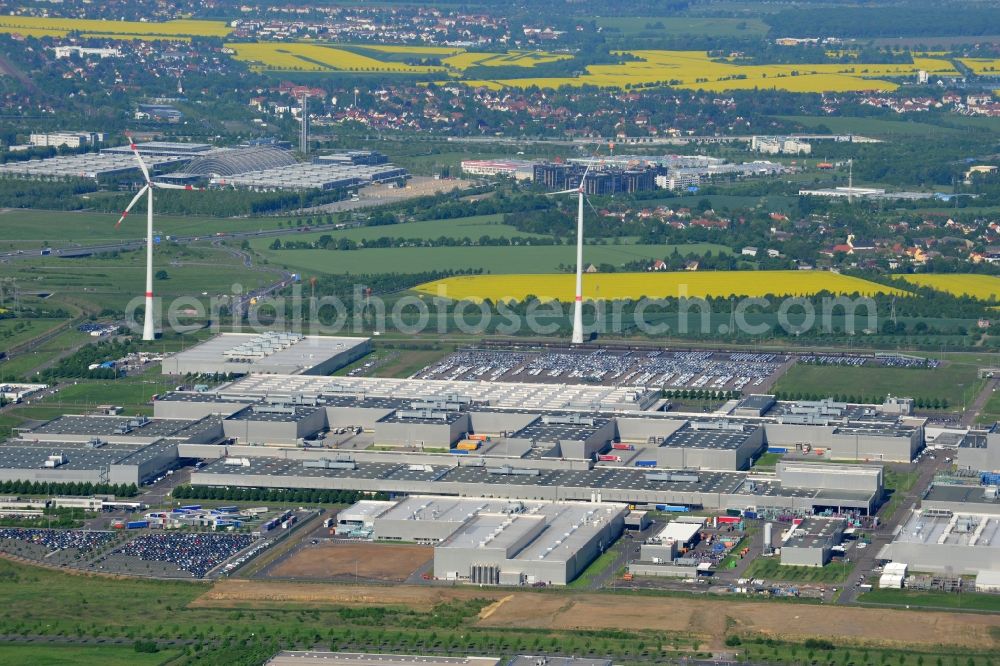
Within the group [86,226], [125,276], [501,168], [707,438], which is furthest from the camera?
[501,168]

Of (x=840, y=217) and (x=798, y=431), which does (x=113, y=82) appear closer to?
(x=840, y=217)

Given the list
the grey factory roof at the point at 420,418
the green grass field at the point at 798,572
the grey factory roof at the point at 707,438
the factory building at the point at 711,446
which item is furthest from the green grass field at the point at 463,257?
the green grass field at the point at 798,572

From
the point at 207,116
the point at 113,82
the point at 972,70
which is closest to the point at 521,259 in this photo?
the point at 207,116

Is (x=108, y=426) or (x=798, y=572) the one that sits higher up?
(x=108, y=426)

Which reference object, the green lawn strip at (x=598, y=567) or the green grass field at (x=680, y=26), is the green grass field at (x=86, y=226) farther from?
the green grass field at (x=680, y=26)

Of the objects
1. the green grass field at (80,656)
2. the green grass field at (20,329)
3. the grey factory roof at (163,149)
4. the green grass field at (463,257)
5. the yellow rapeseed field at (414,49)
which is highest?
the yellow rapeseed field at (414,49)

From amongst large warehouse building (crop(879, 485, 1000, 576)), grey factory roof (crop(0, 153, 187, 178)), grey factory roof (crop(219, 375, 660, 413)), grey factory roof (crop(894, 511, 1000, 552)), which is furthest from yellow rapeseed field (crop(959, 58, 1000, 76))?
grey factory roof (crop(894, 511, 1000, 552))

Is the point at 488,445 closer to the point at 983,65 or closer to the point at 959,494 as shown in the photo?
the point at 959,494

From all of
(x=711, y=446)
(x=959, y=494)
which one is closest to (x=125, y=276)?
(x=711, y=446)

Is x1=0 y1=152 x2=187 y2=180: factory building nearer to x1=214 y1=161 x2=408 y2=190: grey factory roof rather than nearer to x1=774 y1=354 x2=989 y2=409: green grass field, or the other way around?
x1=214 y1=161 x2=408 y2=190: grey factory roof
